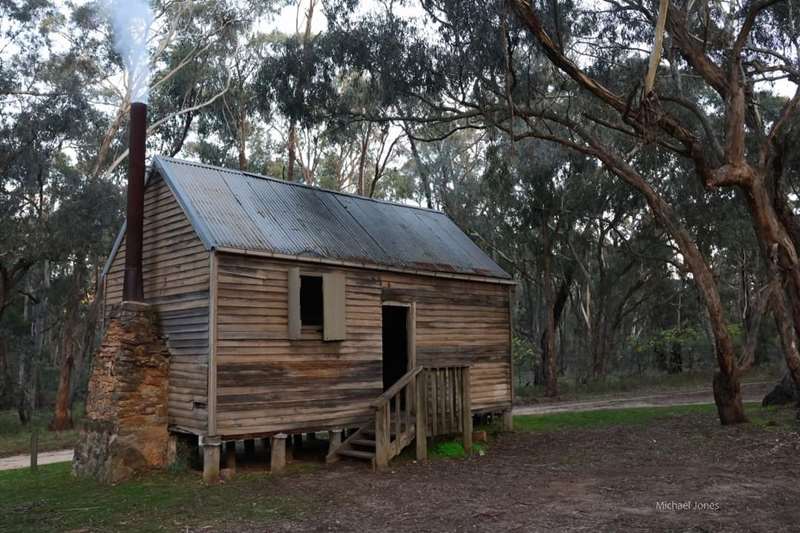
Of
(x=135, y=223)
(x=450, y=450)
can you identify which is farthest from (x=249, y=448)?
(x=135, y=223)

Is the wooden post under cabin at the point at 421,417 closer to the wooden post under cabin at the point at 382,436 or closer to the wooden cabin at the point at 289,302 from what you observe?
the wooden cabin at the point at 289,302

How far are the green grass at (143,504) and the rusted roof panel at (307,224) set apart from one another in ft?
13.6

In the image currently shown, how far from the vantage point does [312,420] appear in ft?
43.8

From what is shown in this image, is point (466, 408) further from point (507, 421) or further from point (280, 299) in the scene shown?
point (280, 299)

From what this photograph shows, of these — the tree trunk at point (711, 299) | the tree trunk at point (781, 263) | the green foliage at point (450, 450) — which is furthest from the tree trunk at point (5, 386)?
the tree trunk at point (781, 263)

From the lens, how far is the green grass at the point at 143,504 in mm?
9344

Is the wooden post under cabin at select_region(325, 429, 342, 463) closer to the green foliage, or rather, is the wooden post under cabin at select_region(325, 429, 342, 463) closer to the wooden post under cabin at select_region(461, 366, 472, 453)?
the green foliage

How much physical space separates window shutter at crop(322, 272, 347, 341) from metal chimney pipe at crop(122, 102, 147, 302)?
365 centimetres

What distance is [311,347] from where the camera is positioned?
44.3 feet

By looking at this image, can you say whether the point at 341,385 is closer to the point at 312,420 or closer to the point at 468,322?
the point at 312,420

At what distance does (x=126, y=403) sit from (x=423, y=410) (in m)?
5.62

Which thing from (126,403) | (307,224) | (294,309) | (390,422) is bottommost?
(390,422)

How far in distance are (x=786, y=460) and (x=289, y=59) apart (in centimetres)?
1491

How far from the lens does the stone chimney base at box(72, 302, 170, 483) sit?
12.3 m
